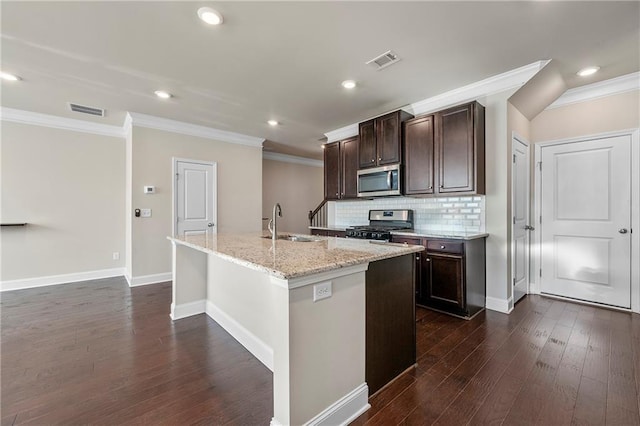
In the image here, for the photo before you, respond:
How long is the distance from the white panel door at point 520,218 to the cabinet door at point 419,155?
0.94 metres

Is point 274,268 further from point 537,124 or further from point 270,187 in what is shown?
point 270,187

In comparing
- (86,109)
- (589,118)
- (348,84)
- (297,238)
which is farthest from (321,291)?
(86,109)

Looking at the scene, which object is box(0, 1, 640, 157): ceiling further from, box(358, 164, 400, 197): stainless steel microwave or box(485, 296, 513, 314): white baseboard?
box(485, 296, 513, 314): white baseboard

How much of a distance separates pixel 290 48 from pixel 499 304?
355 centimetres

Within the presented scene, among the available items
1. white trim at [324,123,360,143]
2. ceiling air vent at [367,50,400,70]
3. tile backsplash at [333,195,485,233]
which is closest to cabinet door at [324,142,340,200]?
white trim at [324,123,360,143]

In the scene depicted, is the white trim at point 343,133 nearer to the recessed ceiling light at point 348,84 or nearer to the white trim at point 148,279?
the recessed ceiling light at point 348,84

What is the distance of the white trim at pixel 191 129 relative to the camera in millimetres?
4332

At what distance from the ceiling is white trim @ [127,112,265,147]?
506 mm

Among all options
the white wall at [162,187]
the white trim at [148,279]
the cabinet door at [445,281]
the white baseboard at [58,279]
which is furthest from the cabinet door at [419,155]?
the white baseboard at [58,279]

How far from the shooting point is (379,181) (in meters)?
4.09

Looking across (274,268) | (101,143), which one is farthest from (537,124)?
(101,143)

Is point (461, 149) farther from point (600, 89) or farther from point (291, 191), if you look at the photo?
point (291, 191)

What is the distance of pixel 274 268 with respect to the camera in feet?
4.25

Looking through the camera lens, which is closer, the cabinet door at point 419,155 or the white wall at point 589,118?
the white wall at point 589,118
